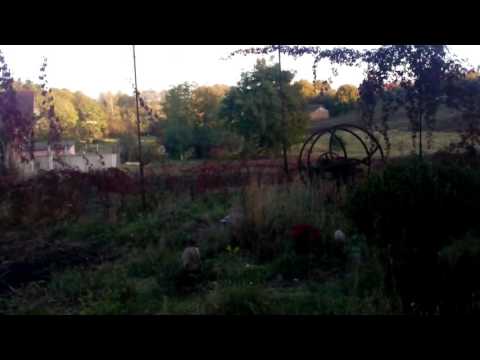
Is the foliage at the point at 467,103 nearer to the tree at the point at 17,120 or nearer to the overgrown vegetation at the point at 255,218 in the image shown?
the overgrown vegetation at the point at 255,218

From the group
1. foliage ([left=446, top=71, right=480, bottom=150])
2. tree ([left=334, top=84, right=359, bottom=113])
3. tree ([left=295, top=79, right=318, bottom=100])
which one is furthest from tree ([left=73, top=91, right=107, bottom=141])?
foliage ([left=446, top=71, right=480, bottom=150])

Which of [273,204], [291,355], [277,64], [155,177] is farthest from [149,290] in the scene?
[277,64]

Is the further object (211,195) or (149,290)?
(211,195)

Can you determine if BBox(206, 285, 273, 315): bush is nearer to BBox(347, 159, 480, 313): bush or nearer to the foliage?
BBox(347, 159, 480, 313): bush

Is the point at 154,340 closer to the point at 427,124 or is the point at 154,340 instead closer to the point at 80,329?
the point at 80,329

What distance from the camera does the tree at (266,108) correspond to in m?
9.41

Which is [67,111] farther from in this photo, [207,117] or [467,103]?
[467,103]

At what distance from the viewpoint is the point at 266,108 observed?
380 inches

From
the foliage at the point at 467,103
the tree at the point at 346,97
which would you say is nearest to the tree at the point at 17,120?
the tree at the point at 346,97

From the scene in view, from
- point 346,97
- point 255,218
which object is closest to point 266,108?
point 346,97

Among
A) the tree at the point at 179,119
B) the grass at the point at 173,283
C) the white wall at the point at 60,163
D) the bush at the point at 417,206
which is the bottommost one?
the grass at the point at 173,283

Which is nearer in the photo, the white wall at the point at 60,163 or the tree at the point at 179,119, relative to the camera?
the white wall at the point at 60,163
